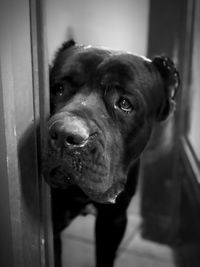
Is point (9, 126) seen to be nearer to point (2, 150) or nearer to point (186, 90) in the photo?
point (2, 150)

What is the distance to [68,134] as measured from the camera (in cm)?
67

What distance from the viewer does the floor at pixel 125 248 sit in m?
1.28

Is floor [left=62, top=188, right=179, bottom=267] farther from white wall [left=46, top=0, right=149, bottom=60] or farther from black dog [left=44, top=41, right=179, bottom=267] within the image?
white wall [left=46, top=0, right=149, bottom=60]

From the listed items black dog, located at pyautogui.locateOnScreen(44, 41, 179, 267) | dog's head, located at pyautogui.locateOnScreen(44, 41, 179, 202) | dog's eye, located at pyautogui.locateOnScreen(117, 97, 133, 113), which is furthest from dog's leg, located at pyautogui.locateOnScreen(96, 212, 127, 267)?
dog's eye, located at pyautogui.locateOnScreen(117, 97, 133, 113)

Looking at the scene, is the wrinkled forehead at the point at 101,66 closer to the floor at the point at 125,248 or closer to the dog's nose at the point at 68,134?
the dog's nose at the point at 68,134

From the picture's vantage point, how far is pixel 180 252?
5.47 ft


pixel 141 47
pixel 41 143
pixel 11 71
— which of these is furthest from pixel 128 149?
pixel 141 47

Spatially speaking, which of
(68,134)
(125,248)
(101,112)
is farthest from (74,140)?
(125,248)

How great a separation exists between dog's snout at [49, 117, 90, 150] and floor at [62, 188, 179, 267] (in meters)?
0.55

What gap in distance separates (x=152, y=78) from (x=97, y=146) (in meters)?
0.31

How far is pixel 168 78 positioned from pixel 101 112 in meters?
0.28

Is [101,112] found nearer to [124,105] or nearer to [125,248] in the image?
[124,105]

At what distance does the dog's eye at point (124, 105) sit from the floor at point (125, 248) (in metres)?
0.47

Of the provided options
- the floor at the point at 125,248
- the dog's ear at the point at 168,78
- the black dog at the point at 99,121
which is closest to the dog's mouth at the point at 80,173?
the black dog at the point at 99,121
